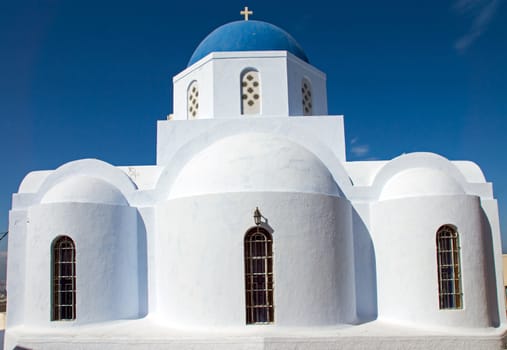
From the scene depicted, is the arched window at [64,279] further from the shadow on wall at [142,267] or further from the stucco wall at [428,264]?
the stucco wall at [428,264]

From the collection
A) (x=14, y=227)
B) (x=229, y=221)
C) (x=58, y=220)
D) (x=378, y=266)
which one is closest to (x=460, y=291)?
(x=378, y=266)

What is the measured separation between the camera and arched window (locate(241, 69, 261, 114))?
40.4ft

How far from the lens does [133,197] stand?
1109cm

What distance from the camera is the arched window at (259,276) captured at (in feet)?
30.0

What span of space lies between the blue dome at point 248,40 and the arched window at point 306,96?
2.81ft

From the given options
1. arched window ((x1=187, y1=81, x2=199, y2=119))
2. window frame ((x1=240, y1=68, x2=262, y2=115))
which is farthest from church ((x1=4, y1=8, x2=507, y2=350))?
arched window ((x1=187, y1=81, x2=199, y2=119))

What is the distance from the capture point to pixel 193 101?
42.5 feet

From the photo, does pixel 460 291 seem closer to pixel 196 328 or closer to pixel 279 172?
pixel 279 172

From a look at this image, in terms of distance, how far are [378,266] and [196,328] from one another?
161 inches

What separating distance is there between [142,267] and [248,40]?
6432 mm

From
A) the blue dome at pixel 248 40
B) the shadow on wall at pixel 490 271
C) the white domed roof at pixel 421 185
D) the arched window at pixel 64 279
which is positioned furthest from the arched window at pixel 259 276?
the blue dome at pixel 248 40

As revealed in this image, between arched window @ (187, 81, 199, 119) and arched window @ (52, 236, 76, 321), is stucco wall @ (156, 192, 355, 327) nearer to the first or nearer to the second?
arched window @ (52, 236, 76, 321)

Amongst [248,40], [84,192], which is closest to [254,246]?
[84,192]

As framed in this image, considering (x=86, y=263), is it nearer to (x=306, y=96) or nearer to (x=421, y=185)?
(x=306, y=96)
